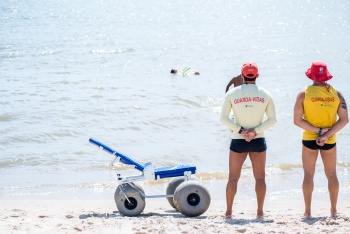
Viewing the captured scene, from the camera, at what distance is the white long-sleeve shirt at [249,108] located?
7.34 meters

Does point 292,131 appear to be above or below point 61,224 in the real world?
above

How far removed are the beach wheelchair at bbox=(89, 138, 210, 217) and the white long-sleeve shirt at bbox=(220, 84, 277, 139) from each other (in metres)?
0.89

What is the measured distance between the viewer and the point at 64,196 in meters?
10.4

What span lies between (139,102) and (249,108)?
11.5 m

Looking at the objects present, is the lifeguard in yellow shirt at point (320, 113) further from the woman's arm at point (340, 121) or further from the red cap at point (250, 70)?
the red cap at point (250, 70)

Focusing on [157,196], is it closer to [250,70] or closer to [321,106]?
[250,70]

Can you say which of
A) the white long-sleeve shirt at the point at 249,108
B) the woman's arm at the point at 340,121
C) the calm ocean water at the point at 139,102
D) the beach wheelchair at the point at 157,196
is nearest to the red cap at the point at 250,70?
the white long-sleeve shirt at the point at 249,108

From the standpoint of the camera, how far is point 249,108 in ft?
24.2

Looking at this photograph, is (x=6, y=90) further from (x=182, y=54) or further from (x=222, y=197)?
(x=182, y=54)

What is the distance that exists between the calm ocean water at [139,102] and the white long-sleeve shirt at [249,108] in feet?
9.80

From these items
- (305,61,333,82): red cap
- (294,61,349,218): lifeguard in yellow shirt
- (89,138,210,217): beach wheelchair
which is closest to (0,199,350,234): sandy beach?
(89,138,210,217): beach wheelchair

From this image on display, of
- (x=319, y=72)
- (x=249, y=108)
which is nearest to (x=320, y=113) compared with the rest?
(x=319, y=72)

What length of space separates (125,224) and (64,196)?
3.18 metres

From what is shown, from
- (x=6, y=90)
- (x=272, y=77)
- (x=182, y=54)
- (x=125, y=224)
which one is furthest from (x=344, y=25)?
(x=125, y=224)
